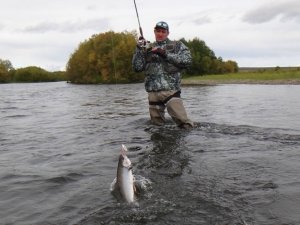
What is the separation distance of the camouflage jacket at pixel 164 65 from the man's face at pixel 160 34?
0.12 meters

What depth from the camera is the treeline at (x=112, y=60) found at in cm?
8941

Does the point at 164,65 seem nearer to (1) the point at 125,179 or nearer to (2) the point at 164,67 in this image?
(2) the point at 164,67

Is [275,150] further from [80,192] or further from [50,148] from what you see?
[50,148]

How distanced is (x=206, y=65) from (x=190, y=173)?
3592 inches

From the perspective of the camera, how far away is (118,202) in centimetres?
601

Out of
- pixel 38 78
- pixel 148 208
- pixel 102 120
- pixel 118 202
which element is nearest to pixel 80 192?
pixel 118 202

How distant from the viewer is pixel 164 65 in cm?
1178

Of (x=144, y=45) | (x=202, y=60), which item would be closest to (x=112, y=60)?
(x=202, y=60)

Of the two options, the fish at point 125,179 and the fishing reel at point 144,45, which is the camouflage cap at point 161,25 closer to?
the fishing reel at point 144,45

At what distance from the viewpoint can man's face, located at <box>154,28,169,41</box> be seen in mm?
11430

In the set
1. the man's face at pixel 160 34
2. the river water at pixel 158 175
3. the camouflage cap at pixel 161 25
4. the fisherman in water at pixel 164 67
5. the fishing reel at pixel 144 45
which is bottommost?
the river water at pixel 158 175

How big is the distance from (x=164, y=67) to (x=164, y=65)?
7cm

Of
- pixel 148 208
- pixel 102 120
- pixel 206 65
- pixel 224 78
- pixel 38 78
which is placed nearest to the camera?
pixel 148 208

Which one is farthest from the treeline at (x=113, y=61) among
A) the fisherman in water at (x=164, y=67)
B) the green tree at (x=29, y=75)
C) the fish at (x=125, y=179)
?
the fish at (x=125, y=179)
